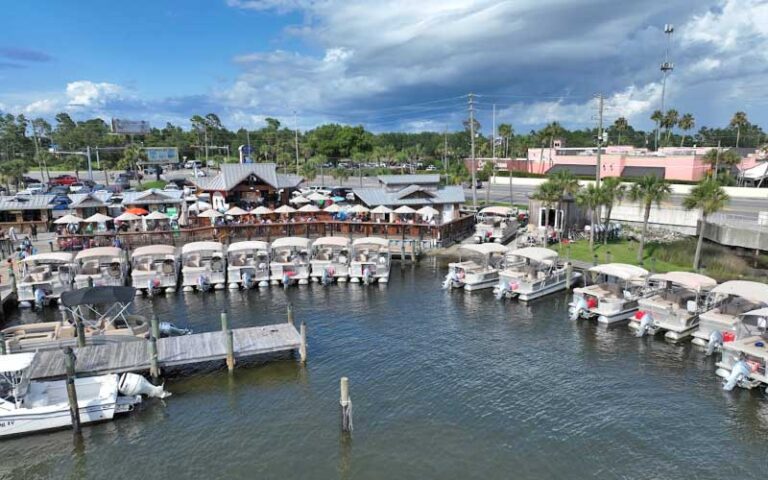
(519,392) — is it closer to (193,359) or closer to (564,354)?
(564,354)

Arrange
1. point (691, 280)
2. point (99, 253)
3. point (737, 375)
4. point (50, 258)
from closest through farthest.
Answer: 1. point (737, 375)
2. point (691, 280)
3. point (50, 258)
4. point (99, 253)

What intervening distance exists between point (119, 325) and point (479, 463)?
19131 mm

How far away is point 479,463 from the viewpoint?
1720cm

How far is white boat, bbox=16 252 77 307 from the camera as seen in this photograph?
32.6 meters

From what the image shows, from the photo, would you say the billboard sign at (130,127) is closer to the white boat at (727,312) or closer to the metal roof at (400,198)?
the metal roof at (400,198)

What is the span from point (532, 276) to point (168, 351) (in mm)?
23300

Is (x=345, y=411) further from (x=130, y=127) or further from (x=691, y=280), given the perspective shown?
(x=130, y=127)

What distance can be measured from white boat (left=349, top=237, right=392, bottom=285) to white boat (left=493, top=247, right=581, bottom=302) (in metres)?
8.52

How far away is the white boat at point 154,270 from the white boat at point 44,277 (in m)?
3.99

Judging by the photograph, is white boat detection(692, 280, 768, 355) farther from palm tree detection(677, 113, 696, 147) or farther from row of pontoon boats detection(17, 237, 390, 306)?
palm tree detection(677, 113, 696, 147)

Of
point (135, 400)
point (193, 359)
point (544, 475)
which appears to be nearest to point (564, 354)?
point (544, 475)

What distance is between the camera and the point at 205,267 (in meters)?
36.0

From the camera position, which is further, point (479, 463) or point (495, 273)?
point (495, 273)

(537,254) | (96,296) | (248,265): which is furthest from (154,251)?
(537,254)
